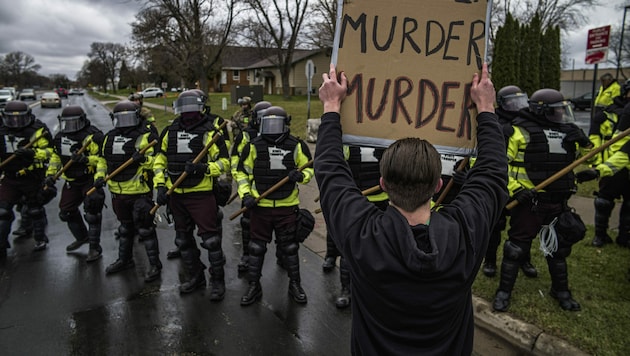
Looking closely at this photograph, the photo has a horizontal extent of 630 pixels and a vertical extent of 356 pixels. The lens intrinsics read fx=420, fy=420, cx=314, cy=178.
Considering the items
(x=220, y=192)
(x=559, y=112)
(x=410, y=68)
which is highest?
(x=410, y=68)

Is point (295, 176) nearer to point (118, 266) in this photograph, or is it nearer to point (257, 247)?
point (257, 247)

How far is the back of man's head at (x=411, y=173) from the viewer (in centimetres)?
151

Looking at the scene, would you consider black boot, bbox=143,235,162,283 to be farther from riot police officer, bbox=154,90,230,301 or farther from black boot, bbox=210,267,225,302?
black boot, bbox=210,267,225,302

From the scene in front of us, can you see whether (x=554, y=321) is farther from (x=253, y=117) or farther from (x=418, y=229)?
(x=253, y=117)

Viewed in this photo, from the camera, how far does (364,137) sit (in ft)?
6.63

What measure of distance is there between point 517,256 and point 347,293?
1.77 meters

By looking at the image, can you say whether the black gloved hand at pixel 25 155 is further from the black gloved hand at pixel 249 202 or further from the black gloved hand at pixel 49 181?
the black gloved hand at pixel 249 202

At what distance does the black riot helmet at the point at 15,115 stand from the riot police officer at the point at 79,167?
0.61m

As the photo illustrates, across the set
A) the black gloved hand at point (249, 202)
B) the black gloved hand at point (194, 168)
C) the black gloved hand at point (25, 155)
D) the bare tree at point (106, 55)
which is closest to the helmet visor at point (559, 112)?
the black gloved hand at point (249, 202)

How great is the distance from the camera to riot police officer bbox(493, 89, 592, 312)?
3.94m

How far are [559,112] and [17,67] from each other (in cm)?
11215

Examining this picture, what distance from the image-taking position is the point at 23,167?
606cm

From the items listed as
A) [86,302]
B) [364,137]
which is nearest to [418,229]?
[364,137]

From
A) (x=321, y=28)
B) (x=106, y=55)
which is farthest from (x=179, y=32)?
(x=106, y=55)
